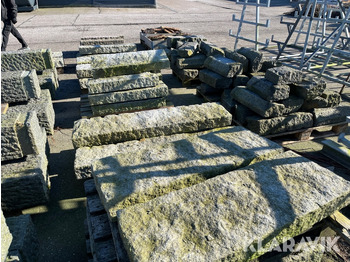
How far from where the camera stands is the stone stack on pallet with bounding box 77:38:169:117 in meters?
4.41

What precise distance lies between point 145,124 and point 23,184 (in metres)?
1.61

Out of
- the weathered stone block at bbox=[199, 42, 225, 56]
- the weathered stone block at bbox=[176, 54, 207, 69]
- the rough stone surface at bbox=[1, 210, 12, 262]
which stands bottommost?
the rough stone surface at bbox=[1, 210, 12, 262]

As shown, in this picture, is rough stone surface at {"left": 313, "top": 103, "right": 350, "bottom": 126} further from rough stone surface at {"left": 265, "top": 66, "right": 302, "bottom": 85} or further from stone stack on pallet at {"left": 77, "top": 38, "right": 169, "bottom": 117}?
stone stack on pallet at {"left": 77, "top": 38, "right": 169, "bottom": 117}

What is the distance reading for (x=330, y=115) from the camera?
14.7 ft

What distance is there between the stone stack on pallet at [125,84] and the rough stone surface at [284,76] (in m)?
1.78

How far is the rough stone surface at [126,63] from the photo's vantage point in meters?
4.53

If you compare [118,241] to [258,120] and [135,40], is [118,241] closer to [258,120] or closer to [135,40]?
[258,120]

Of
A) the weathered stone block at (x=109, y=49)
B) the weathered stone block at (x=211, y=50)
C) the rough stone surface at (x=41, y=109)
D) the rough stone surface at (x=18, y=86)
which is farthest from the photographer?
the weathered stone block at (x=109, y=49)

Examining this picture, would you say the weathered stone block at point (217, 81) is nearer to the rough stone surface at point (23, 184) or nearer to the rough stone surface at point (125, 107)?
the rough stone surface at point (125, 107)

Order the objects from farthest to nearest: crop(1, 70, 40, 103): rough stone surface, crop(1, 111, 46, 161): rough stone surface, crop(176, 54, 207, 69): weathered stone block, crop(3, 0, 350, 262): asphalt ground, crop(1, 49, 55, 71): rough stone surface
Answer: crop(176, 54, 207, 69): weathered stone block < crop(1, 49, 55, 71): rough stone surface < crop(1, 70, 40, 103): rough stone surface < crop(3, 0, 350, 262): asphalt ground < crop(1, 111, 46, 161): rough stone surface

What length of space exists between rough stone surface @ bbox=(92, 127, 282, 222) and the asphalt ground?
1.06 metres

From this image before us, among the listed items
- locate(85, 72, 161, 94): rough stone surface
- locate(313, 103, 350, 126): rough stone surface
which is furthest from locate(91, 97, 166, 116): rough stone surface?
locate(313, 103, 350, 126): rough stone surface

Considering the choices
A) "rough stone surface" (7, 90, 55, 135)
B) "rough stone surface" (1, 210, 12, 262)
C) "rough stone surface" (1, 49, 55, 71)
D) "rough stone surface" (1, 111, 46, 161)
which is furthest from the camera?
"rough stone surface" (1, 49, 55, 71)

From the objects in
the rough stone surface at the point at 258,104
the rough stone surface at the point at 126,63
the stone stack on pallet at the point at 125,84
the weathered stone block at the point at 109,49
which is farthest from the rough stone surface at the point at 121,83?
the weathered stone block at the point at 109,49
